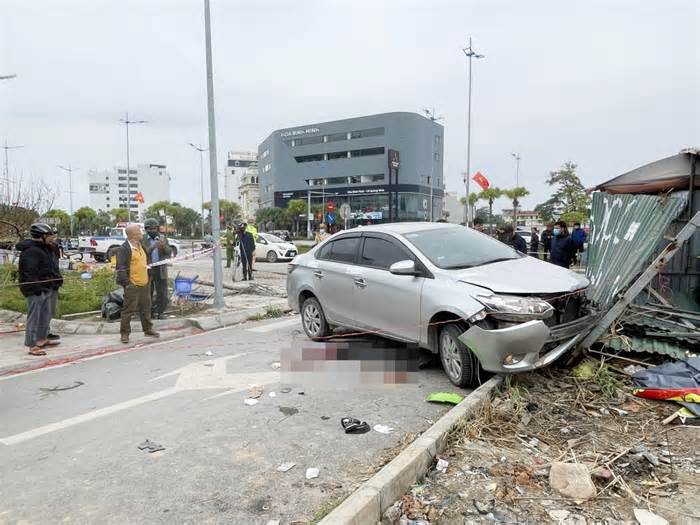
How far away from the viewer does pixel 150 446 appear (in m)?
3.88

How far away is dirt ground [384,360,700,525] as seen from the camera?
9.53 ft

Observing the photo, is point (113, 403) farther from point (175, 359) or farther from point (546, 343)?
point (546, 343)

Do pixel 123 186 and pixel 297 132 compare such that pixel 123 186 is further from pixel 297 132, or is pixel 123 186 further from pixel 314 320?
pixel 314 320

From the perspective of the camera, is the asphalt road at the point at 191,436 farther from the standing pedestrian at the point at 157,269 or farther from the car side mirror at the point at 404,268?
the standing pedestrian at the point at 157,269

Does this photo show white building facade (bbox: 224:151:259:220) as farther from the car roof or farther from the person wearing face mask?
the car roof

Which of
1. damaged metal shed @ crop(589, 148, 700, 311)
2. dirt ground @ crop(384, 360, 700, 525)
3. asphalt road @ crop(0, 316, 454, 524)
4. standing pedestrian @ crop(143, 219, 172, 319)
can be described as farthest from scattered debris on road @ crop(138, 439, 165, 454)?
damaged metal shed @ crop(589, 148, 700, 311)

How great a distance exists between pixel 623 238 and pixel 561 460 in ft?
12.0

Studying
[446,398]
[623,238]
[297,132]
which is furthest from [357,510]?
[297,132]

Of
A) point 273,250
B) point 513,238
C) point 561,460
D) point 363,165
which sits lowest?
point 561,460

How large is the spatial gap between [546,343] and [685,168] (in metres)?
4.22

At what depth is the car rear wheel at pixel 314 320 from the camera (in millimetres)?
7004

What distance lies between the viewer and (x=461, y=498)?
10.0 ft

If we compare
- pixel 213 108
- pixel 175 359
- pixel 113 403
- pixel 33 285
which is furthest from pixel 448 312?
pixel 213 108

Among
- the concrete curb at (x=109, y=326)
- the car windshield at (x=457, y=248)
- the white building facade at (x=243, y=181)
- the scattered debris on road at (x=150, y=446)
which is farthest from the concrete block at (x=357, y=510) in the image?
the white building facade at (x=243, y=181)
